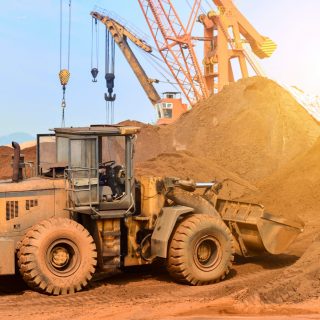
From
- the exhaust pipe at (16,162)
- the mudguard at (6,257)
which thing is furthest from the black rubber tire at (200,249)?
the exhaust pipe at (16,162)

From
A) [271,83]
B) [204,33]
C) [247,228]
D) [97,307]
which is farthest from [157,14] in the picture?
[97,307]

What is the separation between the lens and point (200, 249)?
10.2 m

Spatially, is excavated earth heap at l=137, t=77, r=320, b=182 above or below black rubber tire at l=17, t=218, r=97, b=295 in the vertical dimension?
above

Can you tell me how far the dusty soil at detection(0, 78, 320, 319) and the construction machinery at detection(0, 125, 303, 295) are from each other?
42 centimetres

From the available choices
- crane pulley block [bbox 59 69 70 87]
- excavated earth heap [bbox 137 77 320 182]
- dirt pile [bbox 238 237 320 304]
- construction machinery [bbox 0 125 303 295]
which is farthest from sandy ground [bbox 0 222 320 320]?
excavated earth heap [bbox 137 77 320 182]

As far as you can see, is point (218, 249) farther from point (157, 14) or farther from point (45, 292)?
point (157, 14)

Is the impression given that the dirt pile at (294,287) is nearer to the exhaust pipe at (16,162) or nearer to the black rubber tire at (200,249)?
the black rubber tire at (200,249)

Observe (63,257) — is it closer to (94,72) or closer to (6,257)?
(6,257)

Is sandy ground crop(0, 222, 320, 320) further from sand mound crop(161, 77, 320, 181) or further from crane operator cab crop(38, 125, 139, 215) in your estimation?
sand mound crop(161, 77, 320, 181)

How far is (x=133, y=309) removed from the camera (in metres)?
8.11

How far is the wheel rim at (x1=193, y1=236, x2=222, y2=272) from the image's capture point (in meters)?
10.1

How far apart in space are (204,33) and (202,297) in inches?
1368

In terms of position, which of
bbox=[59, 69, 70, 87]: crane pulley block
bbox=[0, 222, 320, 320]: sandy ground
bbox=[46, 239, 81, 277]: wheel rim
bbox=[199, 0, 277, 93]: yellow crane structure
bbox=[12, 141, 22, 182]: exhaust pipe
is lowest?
bbox=[0, 222, 320, 320]: sandy ground

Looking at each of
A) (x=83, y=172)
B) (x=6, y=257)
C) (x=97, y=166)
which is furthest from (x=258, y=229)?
(x=6, y=257)
